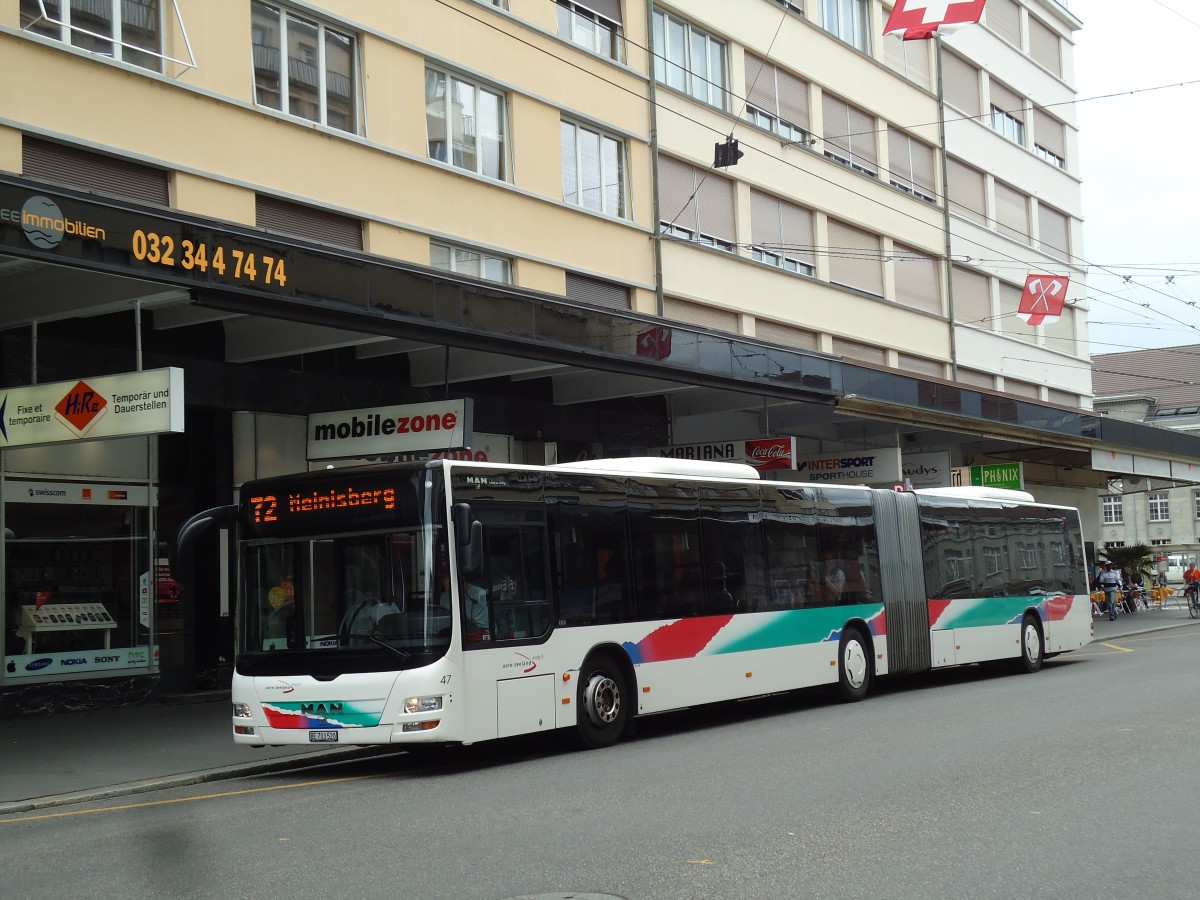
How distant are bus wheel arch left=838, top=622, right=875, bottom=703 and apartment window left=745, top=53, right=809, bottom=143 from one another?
14800 mm

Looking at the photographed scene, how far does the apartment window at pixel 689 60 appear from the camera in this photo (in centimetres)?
2695

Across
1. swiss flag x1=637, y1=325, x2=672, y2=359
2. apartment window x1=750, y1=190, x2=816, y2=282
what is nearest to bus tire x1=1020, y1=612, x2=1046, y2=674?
swiss flag x1=637, y1=325, x2=672, y2=359

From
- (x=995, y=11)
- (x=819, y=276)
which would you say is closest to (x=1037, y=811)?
(x=819, y=276)

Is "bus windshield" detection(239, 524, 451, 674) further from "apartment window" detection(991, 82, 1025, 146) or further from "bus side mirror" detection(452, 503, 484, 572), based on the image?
"apartment window" detection(991, 82, 1025, 146)

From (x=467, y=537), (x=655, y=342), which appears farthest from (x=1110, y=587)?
(x=467, y=537)

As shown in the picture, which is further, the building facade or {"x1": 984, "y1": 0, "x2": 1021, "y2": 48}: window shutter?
{"x1": 984, "y1": 0, "x2": 1021, "y2": 48}: window shutter

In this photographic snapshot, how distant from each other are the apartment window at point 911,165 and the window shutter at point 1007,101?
18.5ft

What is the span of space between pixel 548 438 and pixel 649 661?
979cm

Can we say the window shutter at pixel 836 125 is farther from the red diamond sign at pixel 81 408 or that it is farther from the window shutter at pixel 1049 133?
the red diamond sign at pixel 81 408

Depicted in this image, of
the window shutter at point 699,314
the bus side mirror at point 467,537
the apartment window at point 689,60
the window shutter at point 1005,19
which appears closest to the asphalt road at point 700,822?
the bus side mirror at point 467,537

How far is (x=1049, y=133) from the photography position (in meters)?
45.2

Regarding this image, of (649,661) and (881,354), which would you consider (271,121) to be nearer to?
(649,661)

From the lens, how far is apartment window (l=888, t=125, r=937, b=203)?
35562 millimetres

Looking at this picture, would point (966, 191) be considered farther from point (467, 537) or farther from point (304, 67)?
point (467, 537)
